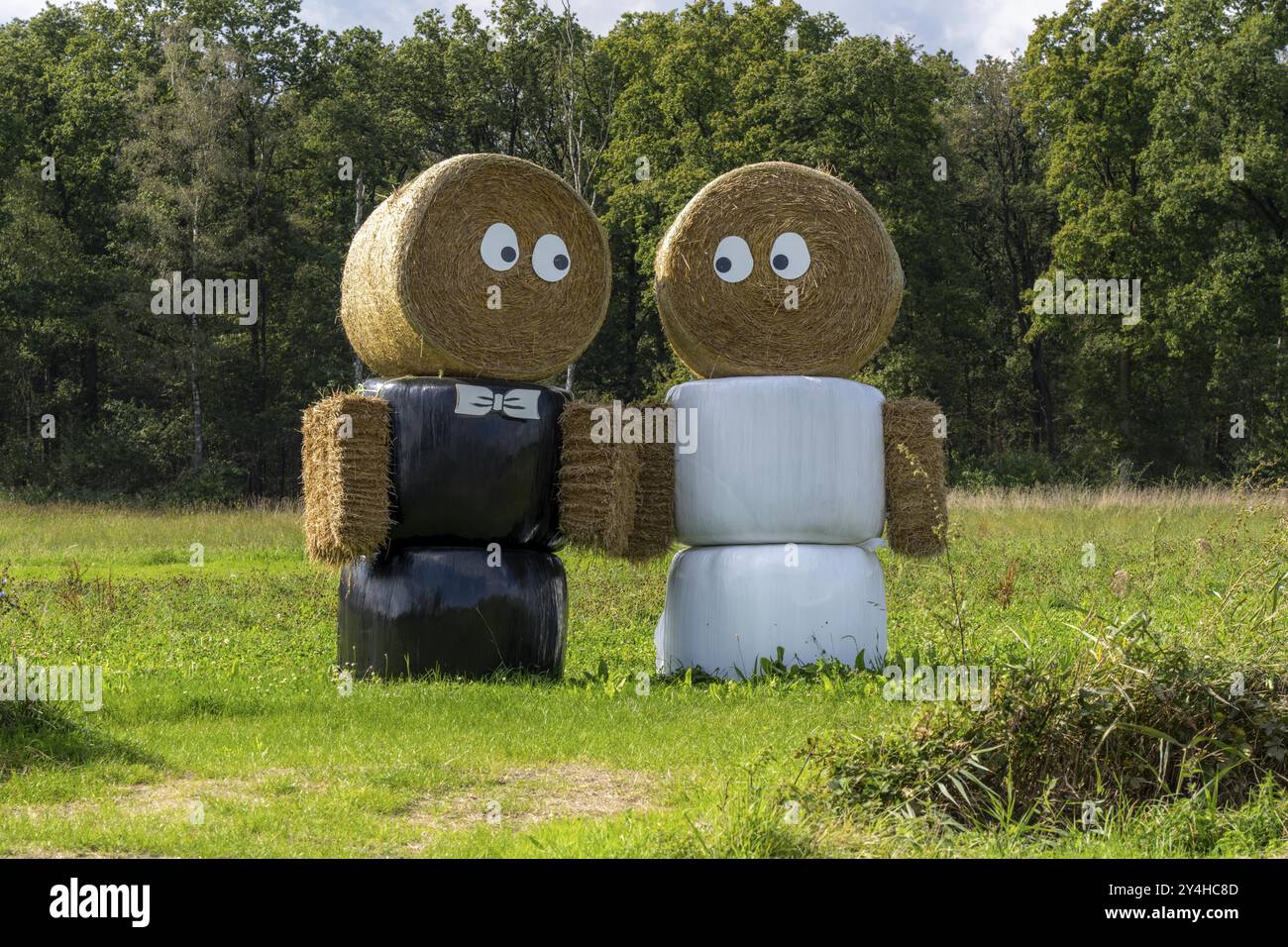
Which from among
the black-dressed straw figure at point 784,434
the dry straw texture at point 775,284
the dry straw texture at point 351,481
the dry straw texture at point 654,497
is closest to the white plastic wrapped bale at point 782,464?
the black-dressed straw figure at point 784,434

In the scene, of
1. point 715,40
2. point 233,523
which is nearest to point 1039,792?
point 233,523

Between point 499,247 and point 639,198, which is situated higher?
point 639,198

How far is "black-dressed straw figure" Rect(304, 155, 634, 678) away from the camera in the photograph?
30.3 ft

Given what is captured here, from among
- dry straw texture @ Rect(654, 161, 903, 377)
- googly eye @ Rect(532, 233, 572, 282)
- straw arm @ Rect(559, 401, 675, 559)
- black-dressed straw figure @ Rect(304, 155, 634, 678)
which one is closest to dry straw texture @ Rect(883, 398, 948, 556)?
dry straw texture @ Rect(654, 161, 903, 377)

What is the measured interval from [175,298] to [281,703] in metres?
31.8

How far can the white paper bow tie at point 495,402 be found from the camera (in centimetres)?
934

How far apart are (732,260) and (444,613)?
11.0 ft

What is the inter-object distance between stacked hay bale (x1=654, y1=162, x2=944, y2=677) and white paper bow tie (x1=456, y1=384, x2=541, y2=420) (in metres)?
1.25
